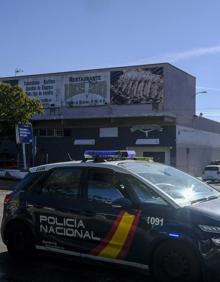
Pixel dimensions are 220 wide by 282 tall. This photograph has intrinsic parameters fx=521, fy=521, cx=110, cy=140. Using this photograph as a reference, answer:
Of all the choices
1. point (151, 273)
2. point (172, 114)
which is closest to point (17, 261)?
point (151, 273)

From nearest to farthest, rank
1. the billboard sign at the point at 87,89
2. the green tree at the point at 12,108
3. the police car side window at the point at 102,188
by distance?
the police car side window at the point at 102,188 < the green tree at the point at 12,108 < the billboard sign at the point at 87,89

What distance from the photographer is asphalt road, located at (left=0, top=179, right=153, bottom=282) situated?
6727 mm

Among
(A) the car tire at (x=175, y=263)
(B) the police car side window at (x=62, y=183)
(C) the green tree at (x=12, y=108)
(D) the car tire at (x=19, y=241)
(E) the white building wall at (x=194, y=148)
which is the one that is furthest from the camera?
(E) the white building wall at (x=194, y=148)

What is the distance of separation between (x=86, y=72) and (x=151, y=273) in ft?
146

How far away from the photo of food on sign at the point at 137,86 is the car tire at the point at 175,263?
131ft

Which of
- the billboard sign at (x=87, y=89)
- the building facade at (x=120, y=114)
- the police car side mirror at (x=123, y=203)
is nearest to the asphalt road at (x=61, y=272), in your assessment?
the police car side mirror at (x=123, y=203)

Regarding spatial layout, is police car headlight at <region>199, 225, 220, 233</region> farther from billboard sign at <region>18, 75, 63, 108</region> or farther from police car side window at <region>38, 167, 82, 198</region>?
billboard sign at <region>18, 75, 63, 108</region>

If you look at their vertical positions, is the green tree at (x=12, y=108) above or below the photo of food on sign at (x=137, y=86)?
below

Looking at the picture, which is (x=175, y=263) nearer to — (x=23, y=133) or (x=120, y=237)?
(x=120, y=237)

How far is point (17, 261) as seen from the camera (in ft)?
25.4

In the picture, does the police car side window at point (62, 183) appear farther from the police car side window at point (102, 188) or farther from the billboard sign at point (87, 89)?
the billboard sign at point (87, 89)

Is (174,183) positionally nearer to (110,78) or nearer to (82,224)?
(82,224)

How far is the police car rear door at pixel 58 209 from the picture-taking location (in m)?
7.15

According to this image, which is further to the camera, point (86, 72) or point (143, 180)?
point (86, 72)
